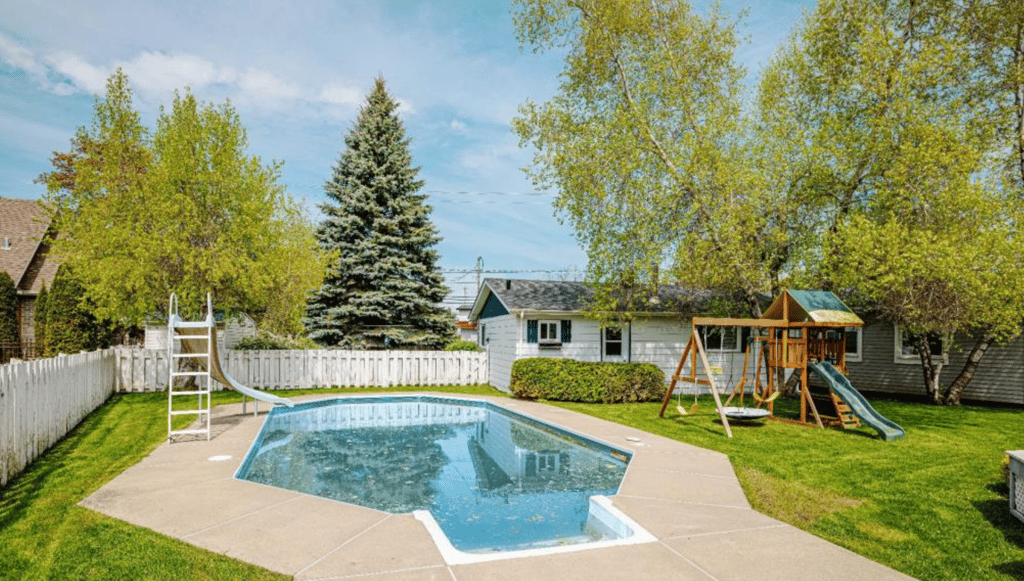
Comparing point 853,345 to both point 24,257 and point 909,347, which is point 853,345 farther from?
point 24,257

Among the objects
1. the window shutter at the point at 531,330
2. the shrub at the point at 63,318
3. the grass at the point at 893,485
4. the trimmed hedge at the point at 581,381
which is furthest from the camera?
the shrub at the point at 63,318

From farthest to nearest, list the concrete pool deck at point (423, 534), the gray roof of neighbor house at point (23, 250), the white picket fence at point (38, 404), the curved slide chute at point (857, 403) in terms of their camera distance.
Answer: the gray roof of neighbor house at point (23, 250), the curved slide chute at point (857, 403), the white picket fence at point (38, 404), the concrete pool deck at point (423, 534)

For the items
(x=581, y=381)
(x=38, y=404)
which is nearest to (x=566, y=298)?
(x=581, y=381)

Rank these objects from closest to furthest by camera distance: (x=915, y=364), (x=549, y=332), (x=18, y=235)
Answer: (x=549, y=332) → (x=915, y=364) → (x=18, y=235)

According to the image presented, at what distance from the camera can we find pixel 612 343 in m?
18.6

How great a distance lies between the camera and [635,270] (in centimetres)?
1652

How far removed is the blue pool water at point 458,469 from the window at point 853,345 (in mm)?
13394

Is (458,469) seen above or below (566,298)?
below

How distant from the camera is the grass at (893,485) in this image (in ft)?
16.3

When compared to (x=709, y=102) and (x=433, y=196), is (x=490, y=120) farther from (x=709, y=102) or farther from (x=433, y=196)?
(x=709, y=102)

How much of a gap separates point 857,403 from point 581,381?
658cm

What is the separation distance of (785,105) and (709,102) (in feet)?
6.79

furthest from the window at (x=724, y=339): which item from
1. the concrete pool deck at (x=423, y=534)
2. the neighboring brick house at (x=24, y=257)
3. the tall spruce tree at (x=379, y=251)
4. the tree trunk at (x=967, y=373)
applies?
the neighboring brick house at (x=24, y=257)

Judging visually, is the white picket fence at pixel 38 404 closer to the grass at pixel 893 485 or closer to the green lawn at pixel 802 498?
the green lawn at pixel 802 498
